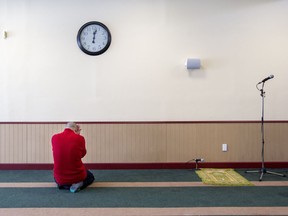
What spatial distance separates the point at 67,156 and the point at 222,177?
7.51 feet

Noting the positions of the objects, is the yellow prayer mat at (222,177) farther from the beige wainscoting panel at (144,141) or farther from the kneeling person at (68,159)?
the kneeling person at (68,159)

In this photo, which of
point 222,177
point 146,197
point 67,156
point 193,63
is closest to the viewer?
point 146,197

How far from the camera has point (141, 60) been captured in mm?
4762

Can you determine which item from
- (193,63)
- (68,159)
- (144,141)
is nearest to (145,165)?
(144,141)

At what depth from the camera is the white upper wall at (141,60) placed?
187 inches

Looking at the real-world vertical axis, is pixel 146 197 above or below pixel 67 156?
below

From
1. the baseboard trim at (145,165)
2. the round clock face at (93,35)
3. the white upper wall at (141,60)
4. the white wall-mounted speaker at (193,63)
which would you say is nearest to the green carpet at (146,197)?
the baseboard trim at (145,165)

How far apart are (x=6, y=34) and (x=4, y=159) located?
2167mm

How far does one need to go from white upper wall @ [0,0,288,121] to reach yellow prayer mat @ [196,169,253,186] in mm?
992

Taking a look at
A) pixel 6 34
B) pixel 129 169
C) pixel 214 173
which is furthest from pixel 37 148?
pixel 214 173

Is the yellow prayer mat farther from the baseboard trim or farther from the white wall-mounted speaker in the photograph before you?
the white wall-mounted speaker

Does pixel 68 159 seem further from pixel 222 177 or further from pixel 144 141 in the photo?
pixel 222 177

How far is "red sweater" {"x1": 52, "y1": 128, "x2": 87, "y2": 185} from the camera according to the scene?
3.47m

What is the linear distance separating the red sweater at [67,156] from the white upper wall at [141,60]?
50.0 inches
